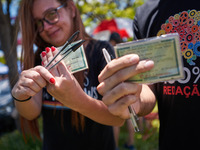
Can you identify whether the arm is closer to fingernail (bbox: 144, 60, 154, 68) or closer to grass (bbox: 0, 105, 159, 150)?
fingernail (bbox: 144, 60, 154, 68)

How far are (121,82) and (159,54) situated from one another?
0.57ft

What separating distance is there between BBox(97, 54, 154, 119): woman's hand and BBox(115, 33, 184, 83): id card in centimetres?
4

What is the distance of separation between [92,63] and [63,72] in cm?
57

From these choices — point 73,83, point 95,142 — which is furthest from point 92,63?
point 95,142

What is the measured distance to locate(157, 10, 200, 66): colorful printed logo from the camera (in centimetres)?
110

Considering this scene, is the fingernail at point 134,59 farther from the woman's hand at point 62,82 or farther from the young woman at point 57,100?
the young woman at point 57,100

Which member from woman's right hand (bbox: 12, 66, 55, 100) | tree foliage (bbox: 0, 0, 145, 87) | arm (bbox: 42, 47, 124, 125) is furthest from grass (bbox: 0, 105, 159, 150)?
woman's right hand (bbox: 12, 66, 55, 100)

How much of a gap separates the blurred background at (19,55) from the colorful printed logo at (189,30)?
1216mm

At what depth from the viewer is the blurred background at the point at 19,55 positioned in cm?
318

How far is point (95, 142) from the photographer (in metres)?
1.71

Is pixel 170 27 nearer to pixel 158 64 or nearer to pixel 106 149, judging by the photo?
pixel 158 64

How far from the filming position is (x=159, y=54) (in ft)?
2.46

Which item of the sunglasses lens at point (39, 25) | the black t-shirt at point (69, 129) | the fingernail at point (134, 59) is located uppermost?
the sunglasses lens at point (39, 25)

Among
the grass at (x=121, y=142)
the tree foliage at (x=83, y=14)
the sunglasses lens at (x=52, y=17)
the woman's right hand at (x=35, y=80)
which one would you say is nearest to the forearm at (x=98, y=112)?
the woman's right hand at (x=35, y=80)
